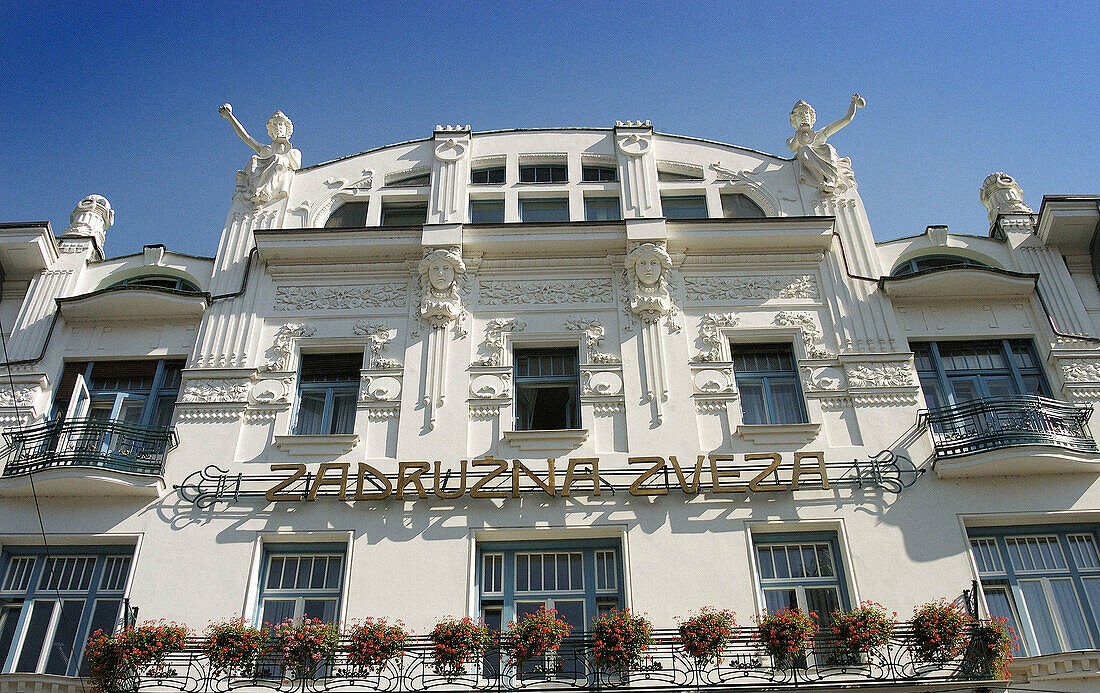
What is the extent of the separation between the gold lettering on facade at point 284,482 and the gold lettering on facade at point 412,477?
1.62 metres

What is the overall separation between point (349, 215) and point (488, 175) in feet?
10.4

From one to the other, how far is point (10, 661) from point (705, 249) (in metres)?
13.9

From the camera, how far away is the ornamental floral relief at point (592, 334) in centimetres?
1827

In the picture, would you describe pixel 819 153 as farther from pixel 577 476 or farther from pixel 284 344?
pixel 284 344

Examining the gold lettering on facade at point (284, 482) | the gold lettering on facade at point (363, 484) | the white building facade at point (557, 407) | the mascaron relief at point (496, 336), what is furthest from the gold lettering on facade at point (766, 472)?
the gold lettering on facade at point (284, 482)

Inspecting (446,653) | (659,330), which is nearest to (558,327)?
(659,330)

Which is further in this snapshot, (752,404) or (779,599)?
(752,404)

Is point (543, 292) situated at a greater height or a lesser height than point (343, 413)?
greater

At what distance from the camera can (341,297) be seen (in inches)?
773

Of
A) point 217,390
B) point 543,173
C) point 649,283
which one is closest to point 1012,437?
point 649,283

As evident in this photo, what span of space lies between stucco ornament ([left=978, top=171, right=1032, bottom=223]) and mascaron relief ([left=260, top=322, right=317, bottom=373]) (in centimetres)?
1414

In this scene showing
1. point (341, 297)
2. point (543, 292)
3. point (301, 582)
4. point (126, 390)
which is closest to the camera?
point (301, 582)

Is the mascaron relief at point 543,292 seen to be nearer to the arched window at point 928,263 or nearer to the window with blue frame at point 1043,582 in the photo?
the arched window at point 928,263

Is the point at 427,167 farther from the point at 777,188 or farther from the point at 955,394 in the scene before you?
the point at 955,394
